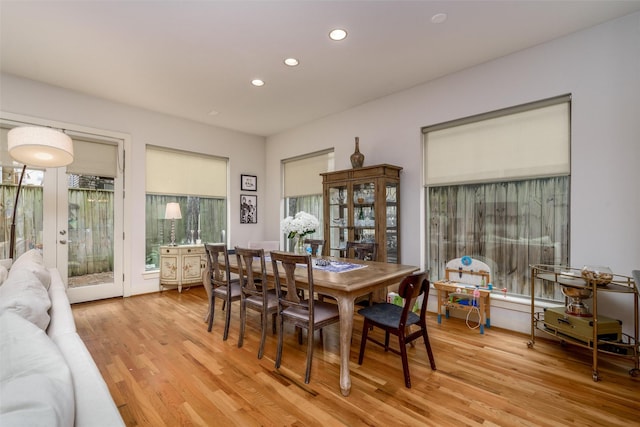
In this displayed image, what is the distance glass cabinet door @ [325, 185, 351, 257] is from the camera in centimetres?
436

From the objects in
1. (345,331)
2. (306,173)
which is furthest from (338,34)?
(306,173)

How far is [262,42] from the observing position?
2922 mm

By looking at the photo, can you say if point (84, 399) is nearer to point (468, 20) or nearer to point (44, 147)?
point (44, 147)

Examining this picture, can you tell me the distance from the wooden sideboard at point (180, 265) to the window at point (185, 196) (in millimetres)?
281

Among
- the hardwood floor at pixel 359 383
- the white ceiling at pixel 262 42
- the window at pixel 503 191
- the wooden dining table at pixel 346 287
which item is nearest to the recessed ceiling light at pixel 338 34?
the white ceiling at pixel 262 42

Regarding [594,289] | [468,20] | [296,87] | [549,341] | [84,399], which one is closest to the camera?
[84,399]

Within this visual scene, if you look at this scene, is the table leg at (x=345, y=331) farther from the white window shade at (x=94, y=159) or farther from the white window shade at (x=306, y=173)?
the white window shade at (x=94, y=159)

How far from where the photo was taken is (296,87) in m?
3.92

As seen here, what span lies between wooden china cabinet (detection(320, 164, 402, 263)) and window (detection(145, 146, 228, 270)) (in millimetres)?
2339

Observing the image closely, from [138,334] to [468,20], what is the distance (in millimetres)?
4359

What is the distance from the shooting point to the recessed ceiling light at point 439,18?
2547mm

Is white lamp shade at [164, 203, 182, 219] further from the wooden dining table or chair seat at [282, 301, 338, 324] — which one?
chair seat at [282, 301, 338, 324]

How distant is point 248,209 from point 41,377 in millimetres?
5238

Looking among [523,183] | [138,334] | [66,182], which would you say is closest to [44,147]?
[66,182]
